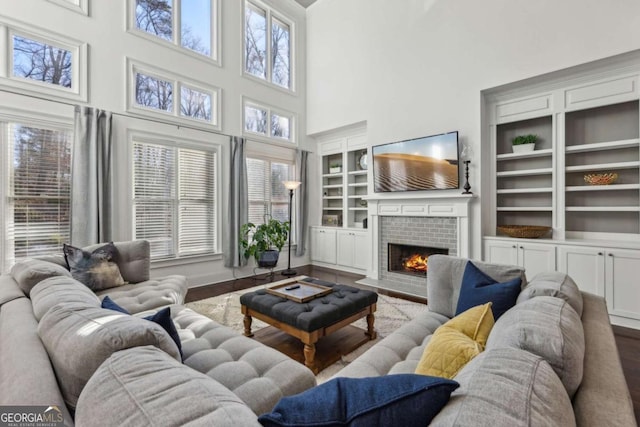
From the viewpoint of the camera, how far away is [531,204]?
12.6 ft

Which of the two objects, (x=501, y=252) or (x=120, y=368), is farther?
(x=501, y=252)

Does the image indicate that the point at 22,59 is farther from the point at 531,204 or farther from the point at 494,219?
the point at 531,204

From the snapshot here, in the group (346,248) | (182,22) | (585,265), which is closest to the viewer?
(585,265)

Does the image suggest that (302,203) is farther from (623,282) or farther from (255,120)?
(623,282)

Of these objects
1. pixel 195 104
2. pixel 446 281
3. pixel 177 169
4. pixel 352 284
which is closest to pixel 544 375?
pixel 446 281

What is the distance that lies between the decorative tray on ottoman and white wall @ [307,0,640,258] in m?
2.40

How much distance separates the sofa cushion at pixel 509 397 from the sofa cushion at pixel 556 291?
0.82 meters

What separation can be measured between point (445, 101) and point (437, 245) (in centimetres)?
209

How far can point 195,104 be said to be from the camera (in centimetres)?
453

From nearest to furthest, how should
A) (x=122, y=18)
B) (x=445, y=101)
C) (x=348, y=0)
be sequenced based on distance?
(x=122, y=18) → (x=445, y=101) → (x=348, y=0)

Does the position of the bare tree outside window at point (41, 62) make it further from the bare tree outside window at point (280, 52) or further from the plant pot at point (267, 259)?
the plant pot at point (267, 259)

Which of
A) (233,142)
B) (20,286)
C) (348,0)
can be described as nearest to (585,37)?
(348,0)

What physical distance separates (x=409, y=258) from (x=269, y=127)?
349 centimetres

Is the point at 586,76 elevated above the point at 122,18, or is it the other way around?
the point at 122,18
